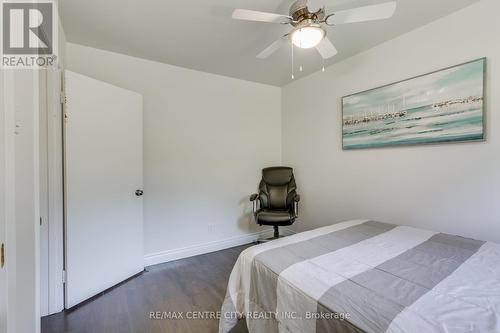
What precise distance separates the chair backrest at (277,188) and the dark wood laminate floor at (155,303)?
1047 mm

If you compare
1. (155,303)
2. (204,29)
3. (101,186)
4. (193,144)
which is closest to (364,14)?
(204,29)

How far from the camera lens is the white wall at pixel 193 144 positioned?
269 centimetres

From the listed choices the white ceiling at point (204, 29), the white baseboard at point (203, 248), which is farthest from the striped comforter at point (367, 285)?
the white ceiling at point (204, 29)

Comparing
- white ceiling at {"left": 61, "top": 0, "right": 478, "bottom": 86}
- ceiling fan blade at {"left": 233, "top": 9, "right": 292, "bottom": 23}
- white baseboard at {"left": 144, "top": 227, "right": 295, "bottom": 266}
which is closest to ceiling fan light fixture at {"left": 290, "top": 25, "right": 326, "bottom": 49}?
ceiling fan blade at {"left": 233, "top": 9, "right": 292, "bottom": 23}

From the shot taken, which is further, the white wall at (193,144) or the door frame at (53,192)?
→ the white wall at (193,144)

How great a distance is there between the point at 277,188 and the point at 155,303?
6.89ft

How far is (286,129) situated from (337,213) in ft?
5.10

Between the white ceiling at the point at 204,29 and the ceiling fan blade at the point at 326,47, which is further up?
the white ceiling at the point at 204,29

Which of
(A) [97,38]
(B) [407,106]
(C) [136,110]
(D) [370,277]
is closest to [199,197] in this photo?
(C) [136,110]

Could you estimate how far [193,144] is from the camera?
9.95 feet

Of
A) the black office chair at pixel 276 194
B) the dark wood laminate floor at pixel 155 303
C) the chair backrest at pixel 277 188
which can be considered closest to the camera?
the dark wood laminate floor at pixel 155 303

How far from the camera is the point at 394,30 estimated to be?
2191 mm

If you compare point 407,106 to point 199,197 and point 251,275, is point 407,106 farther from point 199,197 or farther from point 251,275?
point 199,197

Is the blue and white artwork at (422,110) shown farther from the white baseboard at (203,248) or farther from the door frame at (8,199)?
the door frame at (8,199)
